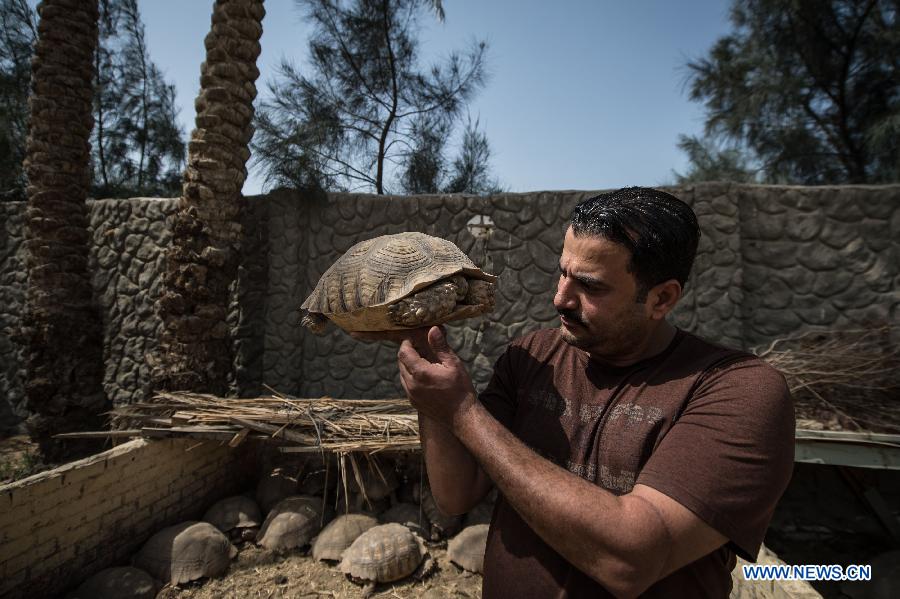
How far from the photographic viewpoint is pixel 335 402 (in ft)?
14.4

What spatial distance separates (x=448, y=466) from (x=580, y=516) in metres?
0.43

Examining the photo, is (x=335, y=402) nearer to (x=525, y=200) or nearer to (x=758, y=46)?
(x=525, y=200)

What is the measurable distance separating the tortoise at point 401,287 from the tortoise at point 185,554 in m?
2.73

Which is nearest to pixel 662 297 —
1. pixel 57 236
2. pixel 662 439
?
pixel 662 439

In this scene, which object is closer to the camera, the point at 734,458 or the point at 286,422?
the point at 734,458

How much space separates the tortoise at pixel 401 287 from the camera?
1.38 metres

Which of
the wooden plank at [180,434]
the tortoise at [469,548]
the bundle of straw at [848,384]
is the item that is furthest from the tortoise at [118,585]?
the bundle of straw at [848,384]

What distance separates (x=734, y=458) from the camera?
3.17ft

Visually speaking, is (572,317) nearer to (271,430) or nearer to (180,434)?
(271,430)

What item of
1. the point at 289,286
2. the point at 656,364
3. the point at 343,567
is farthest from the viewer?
the point at 289,286

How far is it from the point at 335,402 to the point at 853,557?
449 centimetres

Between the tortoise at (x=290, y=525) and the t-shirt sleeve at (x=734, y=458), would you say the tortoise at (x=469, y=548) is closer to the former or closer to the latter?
the tortoise at (x=290, y=525)

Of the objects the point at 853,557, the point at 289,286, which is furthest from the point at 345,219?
the point at 853,557

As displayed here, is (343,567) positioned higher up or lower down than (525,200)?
lower down
